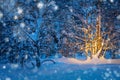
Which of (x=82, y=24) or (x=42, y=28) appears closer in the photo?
(x=42, y=28)

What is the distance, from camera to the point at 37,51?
14.5m

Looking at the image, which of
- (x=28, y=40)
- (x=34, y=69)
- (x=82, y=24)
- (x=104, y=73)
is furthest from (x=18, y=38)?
(x=82, y=24)

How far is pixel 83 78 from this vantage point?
422 inches

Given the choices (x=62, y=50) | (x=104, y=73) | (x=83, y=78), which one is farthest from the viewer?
(x=62, y=50)

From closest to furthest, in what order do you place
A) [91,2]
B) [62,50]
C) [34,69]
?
[34,69] → [91,2] → [62,50]

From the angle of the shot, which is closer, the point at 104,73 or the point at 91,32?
the point at 104,73

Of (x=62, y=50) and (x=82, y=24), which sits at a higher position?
(x=82, y=24)

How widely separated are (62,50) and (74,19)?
8.08 ft

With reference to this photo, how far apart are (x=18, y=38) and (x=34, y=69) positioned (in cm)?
173

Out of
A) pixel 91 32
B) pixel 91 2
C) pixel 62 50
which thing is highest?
pixel 91 2

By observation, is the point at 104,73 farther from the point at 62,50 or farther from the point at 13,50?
the point at 62,50

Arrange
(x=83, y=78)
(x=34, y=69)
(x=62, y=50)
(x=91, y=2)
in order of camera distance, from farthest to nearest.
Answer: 1. (x=62, y=50)
2. (x=91, y=2)
3. (x=34, y=69)
4. (x=83, y=78)

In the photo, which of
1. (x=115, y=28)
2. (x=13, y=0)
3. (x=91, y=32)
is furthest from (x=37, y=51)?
(x=115, y=28)

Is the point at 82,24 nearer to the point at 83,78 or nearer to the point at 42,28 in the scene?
the point at 42,28
